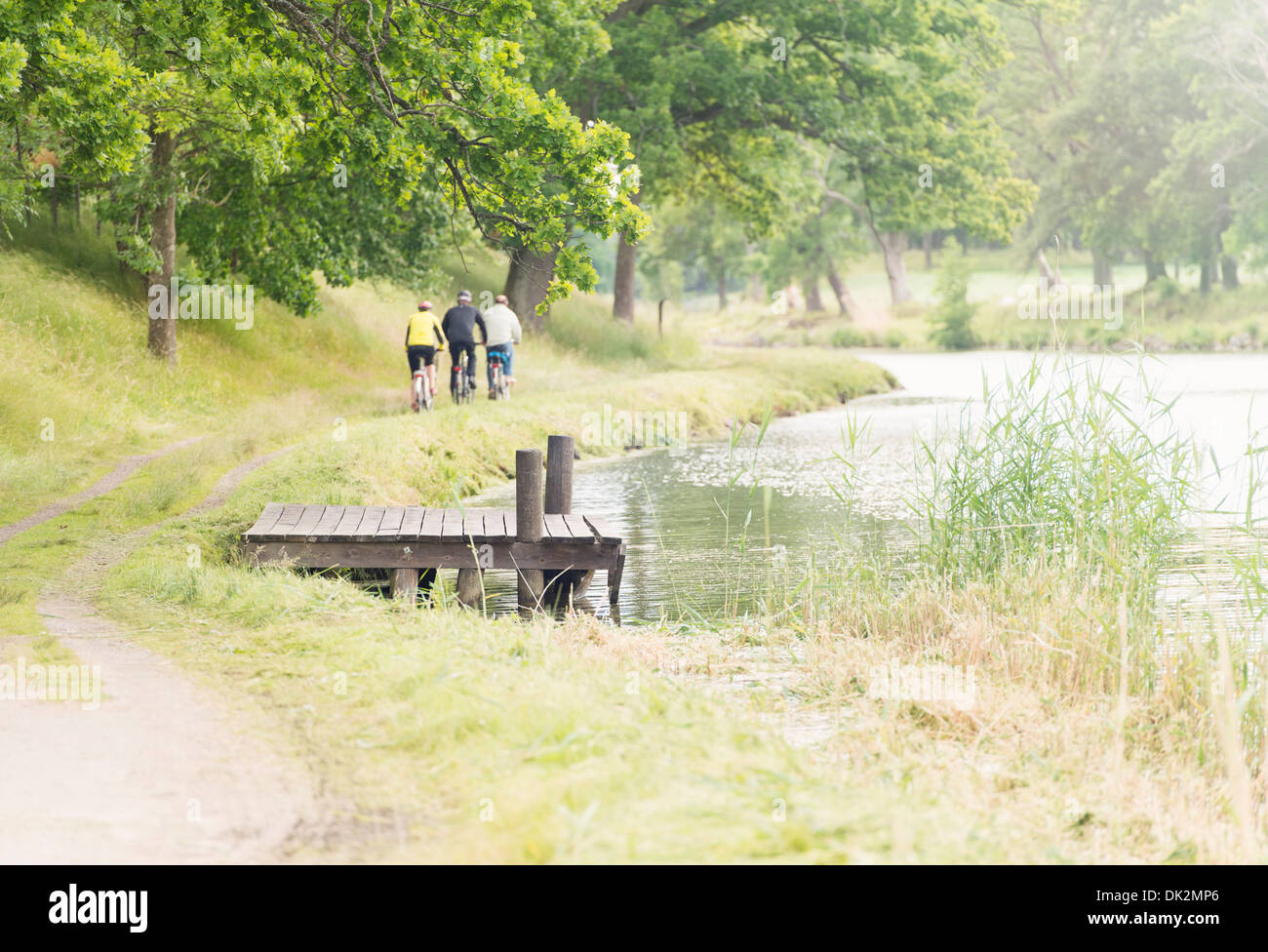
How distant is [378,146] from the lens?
12.3 meters

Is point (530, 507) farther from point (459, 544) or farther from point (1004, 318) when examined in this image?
point (1004, 318)

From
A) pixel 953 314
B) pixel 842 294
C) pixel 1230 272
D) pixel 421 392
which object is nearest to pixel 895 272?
pixel 842 294

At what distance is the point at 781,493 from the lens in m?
18.2

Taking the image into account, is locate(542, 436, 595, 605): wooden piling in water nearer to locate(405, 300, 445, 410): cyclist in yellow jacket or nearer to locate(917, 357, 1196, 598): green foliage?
locate(917, 357, 1196, 598): green foliage

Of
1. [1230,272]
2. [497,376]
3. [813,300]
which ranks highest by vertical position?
[1230,272]

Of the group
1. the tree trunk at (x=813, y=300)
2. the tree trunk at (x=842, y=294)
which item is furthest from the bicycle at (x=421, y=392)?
the tree trunk at (x=813, y=300)

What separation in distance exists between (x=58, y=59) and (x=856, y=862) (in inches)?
404

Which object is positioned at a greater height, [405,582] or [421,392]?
[421,392]

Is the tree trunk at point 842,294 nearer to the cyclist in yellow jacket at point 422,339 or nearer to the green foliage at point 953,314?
the green foliage at point 953,314

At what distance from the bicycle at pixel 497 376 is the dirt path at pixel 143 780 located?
15.2 meters

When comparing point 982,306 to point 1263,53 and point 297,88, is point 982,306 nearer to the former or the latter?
point 1263,53

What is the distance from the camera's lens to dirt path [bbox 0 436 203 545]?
12.3 meters

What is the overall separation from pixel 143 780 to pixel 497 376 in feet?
56.6

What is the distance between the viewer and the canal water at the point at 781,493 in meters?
11.0
